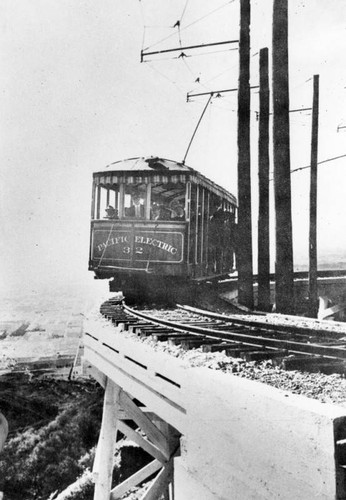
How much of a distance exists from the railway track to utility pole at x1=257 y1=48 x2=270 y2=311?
3596 millimetres

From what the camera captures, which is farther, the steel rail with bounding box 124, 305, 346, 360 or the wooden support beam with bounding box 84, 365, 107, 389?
the wooden support beam with bounding box 84, 365, 107, 389

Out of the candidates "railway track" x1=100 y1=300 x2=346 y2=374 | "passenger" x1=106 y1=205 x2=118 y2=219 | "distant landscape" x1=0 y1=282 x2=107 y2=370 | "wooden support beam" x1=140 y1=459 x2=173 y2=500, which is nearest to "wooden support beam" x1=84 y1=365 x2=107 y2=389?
Answer: "railway track" x1=100 y1=300 x2=346 y2=374

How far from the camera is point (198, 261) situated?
805cm

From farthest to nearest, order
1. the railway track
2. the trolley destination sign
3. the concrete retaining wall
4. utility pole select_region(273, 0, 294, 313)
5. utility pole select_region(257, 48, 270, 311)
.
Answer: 1. utility pole select_region(257, 48, 270, 311)
2. utility pole select_region(273, 0, 294, 313)
3. the trolley destination sign
4. the railway track
5. the concrete retaining wall

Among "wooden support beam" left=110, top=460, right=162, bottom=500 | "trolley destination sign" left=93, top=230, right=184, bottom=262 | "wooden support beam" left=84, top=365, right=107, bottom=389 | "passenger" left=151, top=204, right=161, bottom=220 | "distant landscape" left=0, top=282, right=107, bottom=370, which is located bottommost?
"distant landscape" left=0, top=282, right=107, bottom=370

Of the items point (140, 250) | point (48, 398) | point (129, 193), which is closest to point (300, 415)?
point (140, 250)

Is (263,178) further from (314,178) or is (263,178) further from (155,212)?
(155,212)

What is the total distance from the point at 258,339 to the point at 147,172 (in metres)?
4.75

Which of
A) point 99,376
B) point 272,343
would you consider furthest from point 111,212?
point 272,343

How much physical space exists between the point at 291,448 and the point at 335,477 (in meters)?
0.22

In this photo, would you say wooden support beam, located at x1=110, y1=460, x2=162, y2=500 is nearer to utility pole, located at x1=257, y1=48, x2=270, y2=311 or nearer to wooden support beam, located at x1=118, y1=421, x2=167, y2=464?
wooden support beam, located at x1=118, y1=421, x2=167, y2=464

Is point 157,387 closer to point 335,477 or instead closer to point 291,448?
point 291,448

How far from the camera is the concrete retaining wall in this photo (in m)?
1.60

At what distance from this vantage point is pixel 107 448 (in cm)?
454
